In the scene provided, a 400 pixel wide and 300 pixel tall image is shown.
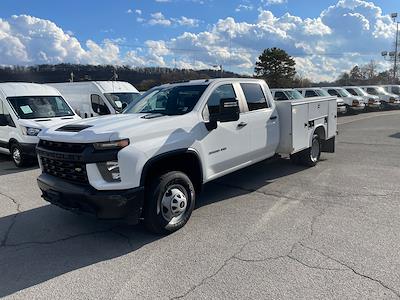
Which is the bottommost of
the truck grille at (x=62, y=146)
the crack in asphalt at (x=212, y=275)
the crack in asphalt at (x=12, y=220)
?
the crack in asphalt at (x=212, y=275)

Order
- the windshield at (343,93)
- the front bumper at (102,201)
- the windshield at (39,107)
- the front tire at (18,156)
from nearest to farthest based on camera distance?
the front bumper at (102,201), the front tire at (18,156), the windshield at (39,107), the windshield at (343,93)

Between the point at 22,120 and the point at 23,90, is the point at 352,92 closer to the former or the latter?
the point at 23,90

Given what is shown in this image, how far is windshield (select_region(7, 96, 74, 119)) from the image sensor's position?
32.0 ft

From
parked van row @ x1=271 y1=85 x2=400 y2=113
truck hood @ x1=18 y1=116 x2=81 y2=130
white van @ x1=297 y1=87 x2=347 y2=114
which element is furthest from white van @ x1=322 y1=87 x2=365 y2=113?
truck hood @ x1=18 y1=116 x2=81 y2=130

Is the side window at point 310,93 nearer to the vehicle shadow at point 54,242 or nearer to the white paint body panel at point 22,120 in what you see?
the white paint body panel at point 22,120

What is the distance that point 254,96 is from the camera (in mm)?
6492

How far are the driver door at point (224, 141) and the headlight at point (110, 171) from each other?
1.42 meters

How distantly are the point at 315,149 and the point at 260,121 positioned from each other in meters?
2.68

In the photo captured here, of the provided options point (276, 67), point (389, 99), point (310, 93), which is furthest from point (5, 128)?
point (276, 67)

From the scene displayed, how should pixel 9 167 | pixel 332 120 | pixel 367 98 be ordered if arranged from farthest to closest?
1. pixel 367 98
2. pixel 9 167
3. pixel 332 120

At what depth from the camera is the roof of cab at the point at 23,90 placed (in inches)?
395

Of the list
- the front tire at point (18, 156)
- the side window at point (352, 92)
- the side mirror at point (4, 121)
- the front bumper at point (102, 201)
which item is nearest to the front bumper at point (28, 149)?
the front tire at point (18, 156)

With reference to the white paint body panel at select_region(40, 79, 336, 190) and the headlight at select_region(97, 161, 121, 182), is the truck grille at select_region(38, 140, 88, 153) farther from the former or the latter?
the headlight at select_region(97, 161, 121, 182)

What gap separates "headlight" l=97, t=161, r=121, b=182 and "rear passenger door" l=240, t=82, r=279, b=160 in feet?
8.37
